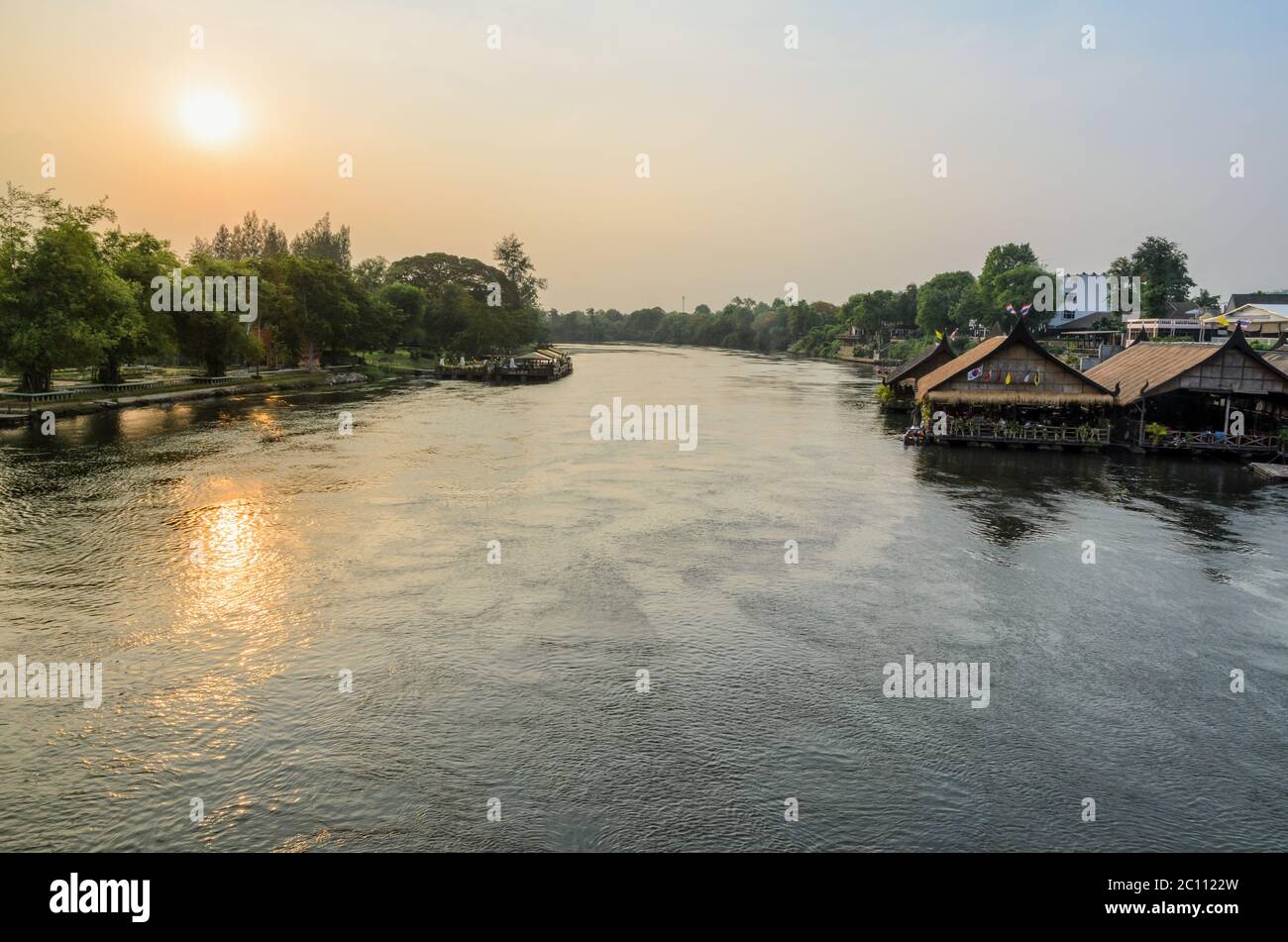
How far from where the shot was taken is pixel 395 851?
1164 centimetres

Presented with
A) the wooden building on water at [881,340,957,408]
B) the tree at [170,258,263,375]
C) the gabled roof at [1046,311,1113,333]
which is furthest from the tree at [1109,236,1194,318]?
the tree at [170,258,263,375]

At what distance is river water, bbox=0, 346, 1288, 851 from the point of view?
12.7 metres

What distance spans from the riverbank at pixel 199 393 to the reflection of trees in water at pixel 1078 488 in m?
52.5

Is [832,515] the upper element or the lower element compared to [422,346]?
lower

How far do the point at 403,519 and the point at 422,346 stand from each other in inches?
4124

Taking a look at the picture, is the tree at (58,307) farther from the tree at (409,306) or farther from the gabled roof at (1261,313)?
the gabled roof at (1261,313)

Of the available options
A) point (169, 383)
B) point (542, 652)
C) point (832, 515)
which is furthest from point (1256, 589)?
point (169, 383)

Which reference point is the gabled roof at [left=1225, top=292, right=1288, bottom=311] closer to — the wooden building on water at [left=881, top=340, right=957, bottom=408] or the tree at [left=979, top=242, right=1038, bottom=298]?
the tree at [left=979, top=242, right=1038, bottom=298]

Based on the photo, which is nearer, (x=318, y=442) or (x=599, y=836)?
(x=599, y=836)

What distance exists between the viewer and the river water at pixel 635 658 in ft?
41.8

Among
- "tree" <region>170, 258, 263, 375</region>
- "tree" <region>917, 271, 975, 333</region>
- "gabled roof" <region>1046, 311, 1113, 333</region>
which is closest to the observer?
"tree" <region>170, 258, 263, 375</region>

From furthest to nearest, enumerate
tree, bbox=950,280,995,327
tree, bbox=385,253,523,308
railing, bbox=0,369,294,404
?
tree, bbox=385,253,523,308 < tree, bbox=950,280,995,327 < railing, bbox=0,369,294,404

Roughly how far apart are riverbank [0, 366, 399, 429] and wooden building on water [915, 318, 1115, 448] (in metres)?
54.1
